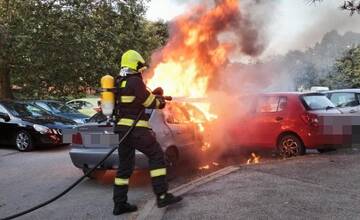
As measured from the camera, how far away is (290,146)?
34.0ft

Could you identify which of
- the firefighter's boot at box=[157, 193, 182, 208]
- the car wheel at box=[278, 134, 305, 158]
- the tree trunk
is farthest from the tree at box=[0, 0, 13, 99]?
the firefighter's boot at box=[157, 193, 182, 208]

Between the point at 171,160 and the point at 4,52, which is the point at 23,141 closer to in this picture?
the point at 171,160

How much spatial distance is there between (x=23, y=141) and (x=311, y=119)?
305 inches

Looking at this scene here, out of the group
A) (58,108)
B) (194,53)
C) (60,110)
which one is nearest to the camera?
(194,53)

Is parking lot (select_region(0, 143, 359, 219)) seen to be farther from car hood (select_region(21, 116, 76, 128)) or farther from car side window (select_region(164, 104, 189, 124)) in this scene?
car hood (select_region(21, 116, 76, 128))

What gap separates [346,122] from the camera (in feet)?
32.7

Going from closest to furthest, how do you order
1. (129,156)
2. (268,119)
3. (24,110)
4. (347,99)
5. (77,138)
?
(129,156) < (77,138) < (268,119) < (347,99) < (24,110)

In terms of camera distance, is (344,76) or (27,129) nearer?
(27,129)

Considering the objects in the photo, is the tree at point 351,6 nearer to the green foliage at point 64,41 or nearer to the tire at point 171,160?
the tire at point 171,160

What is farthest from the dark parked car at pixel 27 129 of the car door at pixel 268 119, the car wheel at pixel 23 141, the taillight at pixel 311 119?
the taillight at pixel 311 119

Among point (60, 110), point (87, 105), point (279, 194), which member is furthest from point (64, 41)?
point (279, 194)

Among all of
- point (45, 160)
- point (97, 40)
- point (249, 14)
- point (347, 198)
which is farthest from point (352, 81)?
point (347, 198)

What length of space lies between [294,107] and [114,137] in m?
4.38

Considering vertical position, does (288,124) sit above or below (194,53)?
below
